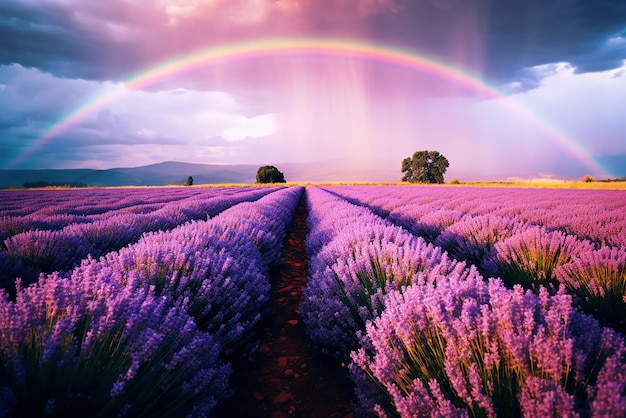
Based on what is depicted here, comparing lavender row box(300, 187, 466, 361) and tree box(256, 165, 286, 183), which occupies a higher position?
tree box(256, 165, 286, 183)

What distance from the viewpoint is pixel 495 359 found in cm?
112

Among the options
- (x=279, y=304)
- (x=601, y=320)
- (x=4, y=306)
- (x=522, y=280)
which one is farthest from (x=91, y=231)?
(x=601, y=320)

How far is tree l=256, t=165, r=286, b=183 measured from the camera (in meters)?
57.0

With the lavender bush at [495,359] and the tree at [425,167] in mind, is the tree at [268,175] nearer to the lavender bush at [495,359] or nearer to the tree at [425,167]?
the tree at [425,167]

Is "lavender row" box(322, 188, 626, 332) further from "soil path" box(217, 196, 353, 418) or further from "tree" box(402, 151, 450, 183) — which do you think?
"tree" box(402, 151, 450, 183)

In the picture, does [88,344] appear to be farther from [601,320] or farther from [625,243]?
Result: [625,243]

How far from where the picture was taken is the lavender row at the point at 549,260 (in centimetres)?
229

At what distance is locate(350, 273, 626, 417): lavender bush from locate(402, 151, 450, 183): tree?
51.1 metres

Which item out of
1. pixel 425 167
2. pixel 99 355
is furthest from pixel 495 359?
pixel 425 167

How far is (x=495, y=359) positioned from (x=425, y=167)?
53294 mm

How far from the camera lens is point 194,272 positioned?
85.7 inches

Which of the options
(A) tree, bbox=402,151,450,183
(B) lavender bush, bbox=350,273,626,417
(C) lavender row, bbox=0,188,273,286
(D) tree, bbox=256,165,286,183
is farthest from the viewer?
(D) tree, bbox=256,165,286,183

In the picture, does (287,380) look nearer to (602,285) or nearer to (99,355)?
(99,355)

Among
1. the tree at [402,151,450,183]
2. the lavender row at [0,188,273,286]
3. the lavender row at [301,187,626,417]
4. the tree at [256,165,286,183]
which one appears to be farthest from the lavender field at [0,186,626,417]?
the tree at [256,165,286,183]
